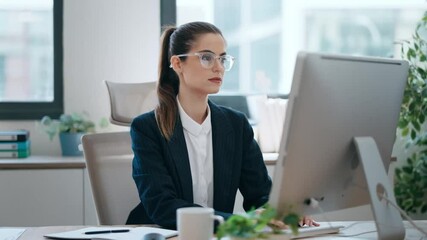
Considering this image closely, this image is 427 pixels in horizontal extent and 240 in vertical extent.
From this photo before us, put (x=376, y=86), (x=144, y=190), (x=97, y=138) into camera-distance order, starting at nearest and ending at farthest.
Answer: (x=376, y=86) < (x=144, y=190) < (x=97, y=138)

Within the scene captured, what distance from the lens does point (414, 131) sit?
149 inches

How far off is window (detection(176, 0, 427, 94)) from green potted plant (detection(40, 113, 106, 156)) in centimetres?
79

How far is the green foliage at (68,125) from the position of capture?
3713 mm

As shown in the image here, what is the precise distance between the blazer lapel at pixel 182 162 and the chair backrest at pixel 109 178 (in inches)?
9.4

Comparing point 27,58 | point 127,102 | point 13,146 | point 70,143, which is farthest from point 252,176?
point 27,58

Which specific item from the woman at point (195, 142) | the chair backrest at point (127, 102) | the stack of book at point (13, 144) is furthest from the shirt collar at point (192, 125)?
the stack of book at point (13, 144)

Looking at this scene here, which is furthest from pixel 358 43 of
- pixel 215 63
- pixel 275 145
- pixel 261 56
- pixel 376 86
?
pixel 376 86

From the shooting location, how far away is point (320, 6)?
4.08 meters

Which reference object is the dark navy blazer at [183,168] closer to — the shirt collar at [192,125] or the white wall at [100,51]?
the shirt collar at [192,125]

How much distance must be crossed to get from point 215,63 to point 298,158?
76 centimetres

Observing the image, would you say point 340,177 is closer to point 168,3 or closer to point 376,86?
point 376,86

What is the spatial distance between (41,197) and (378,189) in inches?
85.1

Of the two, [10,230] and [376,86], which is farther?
[10,230]

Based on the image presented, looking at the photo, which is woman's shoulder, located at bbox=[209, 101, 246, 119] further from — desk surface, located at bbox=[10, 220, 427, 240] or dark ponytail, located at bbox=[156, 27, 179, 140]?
desk surface, located at bbox=[10, 220, 427, 240]
